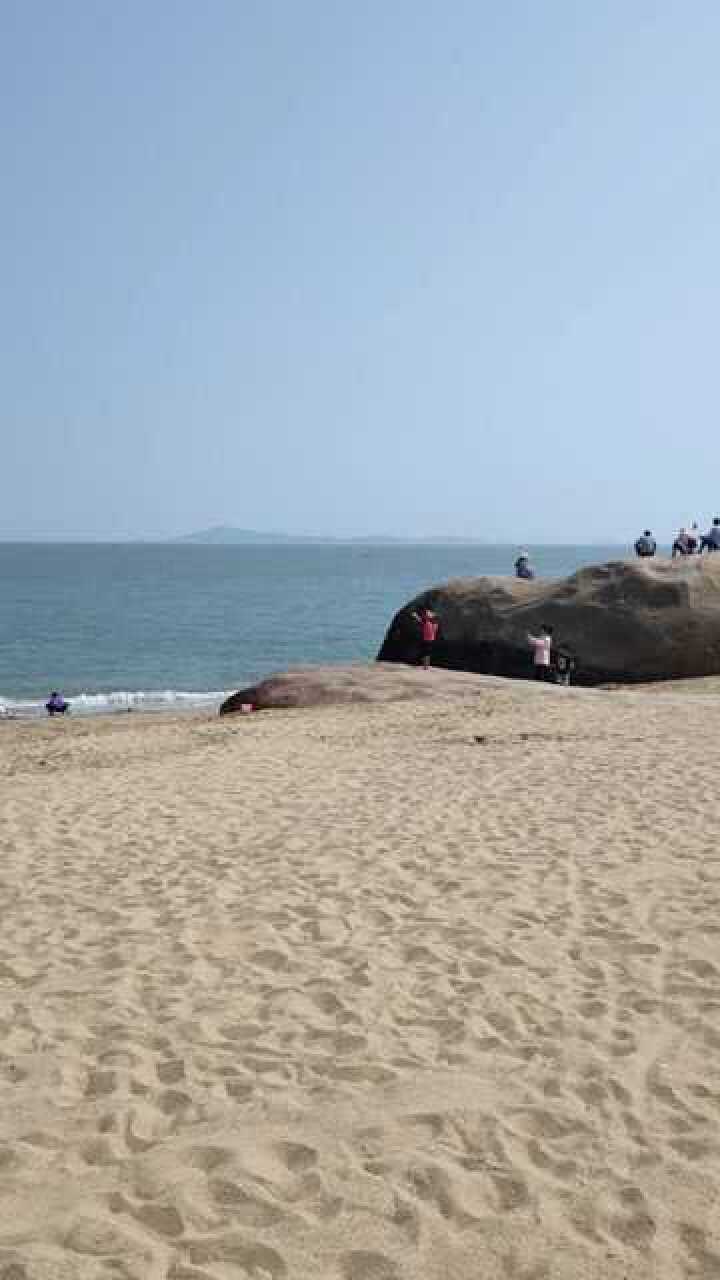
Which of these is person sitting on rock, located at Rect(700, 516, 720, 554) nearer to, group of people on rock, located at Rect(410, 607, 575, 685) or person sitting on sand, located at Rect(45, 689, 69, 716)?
group of people on rock, located at Rect(410, 607, 575, 685)

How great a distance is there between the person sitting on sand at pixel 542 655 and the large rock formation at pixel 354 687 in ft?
8.72

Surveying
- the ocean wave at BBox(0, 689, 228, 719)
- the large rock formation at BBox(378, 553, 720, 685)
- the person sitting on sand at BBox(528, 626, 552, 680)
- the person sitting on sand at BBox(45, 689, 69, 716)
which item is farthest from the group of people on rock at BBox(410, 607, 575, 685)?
the person sitting on sand at BBox(45, 689, 69, 716)

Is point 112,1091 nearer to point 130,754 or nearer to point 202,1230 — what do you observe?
point 202,1230

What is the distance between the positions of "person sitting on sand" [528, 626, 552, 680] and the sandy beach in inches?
534

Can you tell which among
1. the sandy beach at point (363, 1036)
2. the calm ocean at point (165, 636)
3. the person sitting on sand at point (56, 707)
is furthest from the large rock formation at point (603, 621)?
the sandy beach at point (363, 1036)

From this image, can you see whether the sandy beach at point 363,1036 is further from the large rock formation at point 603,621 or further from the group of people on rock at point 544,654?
the large rock formation at point 603,621

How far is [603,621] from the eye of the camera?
29.8 m

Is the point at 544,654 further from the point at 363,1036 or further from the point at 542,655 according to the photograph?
the point at 363,1036

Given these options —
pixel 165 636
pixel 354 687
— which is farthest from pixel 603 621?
pixel 165 636

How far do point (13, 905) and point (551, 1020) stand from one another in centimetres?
496

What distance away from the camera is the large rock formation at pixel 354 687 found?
23.7 meters

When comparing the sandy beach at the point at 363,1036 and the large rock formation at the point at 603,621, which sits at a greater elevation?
the large rock formation at the point at 603,621

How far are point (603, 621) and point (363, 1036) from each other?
24324 millimetres

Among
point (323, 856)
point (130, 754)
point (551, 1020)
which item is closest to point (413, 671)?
point (130, 754)
